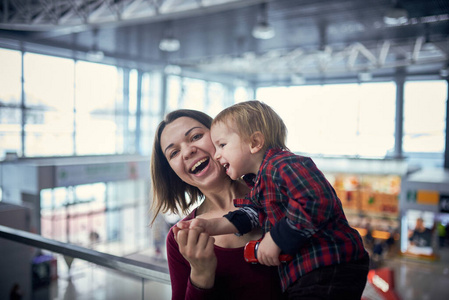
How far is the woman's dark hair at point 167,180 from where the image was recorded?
62.2 inches

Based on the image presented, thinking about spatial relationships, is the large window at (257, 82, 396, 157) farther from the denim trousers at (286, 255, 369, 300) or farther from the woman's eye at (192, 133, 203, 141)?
the denim trousers at (286, 255, 369, 300)

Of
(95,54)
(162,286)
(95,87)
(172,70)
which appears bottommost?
(162,286)

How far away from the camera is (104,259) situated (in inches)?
70.2

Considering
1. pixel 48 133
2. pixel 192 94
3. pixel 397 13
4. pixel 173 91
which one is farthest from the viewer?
pixel 192 94

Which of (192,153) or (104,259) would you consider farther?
(104,259)

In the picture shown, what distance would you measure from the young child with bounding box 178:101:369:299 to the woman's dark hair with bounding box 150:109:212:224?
30 centimetres

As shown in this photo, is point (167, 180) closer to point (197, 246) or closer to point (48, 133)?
point (197, 246)

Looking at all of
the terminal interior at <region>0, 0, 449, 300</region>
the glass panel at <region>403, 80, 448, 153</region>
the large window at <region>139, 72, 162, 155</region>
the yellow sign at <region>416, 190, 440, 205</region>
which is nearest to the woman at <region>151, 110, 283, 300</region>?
the terminal interior at <region>0, 0, 449, 300</region>

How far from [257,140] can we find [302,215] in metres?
0.33

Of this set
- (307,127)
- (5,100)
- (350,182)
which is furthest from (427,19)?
(5,100)

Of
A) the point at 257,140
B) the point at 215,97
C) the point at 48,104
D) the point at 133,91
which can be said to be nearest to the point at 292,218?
the point at 257,140

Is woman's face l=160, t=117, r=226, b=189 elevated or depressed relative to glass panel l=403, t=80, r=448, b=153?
depressed

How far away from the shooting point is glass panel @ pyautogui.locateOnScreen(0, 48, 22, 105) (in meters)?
12.0

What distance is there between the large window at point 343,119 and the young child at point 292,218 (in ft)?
59.3
